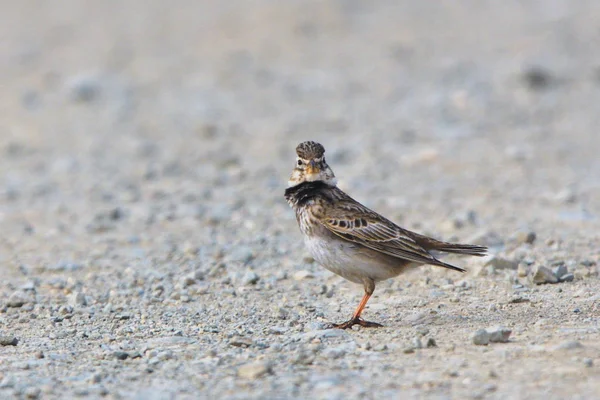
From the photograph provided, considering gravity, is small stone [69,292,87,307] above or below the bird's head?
below

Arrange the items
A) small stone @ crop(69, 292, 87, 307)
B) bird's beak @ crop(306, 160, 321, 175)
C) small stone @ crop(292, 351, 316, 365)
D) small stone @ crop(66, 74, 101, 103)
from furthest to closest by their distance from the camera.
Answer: small stone @ crop(66, 74, 101, 103), small stone @ crop(69, 292, 87, 307), bird's beak @ crop(306, 160, 321, 175), small stone @ crop(292, 351, 316, 365)

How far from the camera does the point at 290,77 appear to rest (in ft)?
68.0

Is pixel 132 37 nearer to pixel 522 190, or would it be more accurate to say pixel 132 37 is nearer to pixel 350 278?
pixel 522 190

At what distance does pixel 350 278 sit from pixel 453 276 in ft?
5.16

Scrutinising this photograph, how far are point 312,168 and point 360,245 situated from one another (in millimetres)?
787

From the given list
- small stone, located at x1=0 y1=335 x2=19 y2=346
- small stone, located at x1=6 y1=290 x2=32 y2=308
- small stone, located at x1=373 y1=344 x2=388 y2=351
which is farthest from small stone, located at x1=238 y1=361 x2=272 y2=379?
small stone, located at x1=6 y1=290 x2=32 y2=308

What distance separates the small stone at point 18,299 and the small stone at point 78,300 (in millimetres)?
363

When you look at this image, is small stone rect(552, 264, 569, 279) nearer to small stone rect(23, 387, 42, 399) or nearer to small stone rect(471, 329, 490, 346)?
small stone rect(471, 329, 490, 346)

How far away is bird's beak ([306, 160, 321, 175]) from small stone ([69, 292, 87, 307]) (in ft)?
6.93

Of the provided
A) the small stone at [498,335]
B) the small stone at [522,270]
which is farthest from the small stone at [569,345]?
the small stone at [522,270]

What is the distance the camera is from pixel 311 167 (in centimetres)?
866

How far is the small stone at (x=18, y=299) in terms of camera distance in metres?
9.19

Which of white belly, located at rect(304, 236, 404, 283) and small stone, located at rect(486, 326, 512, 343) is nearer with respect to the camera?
small stone, located at rect(486, 326, 512, 343)

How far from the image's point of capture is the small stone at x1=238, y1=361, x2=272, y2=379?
6578 mm
